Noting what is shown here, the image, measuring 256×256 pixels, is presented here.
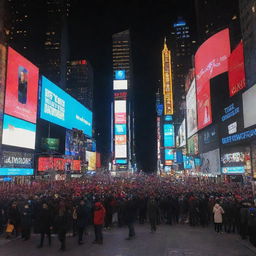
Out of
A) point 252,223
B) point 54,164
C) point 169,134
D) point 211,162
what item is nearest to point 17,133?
point 54,164

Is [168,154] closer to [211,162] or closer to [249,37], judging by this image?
[211,162]

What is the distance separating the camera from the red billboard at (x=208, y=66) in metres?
56.5

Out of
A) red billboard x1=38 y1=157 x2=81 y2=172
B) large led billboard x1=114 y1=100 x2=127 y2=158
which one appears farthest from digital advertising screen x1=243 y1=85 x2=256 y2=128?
large led billboard x1=114 y1=100 x2=127 y2=158

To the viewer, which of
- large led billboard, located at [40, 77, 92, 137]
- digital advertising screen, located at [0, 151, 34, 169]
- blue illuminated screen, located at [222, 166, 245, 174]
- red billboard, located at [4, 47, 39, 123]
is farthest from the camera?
large led billboard, located at [40, 77, 92, 137]

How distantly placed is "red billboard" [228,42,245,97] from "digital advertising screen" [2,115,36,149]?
103ft

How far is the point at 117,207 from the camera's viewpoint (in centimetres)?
1658

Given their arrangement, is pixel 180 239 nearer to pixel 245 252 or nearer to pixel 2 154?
pixel 245 252

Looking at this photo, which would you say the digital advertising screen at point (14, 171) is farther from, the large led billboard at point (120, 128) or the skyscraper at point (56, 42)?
the skyscraper at point (56, 42)

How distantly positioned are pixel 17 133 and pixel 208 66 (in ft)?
126

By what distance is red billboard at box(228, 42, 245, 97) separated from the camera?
143 feet

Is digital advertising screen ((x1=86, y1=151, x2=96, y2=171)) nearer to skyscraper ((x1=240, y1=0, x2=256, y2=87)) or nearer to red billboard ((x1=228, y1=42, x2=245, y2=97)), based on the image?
red billboard ((x1=228, y1=42, x2=245, y2=97))

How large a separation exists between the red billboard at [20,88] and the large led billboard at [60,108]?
6.83 meters

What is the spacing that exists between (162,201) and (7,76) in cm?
3040

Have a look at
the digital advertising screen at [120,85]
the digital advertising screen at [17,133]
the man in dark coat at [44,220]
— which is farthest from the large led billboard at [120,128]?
the man in dark coat at [44,220]
